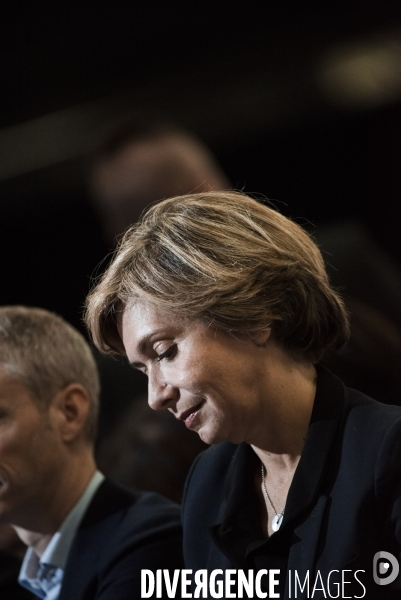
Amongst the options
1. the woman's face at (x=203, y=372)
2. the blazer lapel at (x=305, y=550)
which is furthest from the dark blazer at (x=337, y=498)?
the woman's face at (x=203, y=372)

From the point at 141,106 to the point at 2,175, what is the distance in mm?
562

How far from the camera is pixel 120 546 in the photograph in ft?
4.75

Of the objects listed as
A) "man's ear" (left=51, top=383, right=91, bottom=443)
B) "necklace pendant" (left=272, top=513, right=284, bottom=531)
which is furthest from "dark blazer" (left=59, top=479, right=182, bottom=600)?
"necklace pendant" (left=272, top=513, right=284, bottom=531)

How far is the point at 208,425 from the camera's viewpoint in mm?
1134

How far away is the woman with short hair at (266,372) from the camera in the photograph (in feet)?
3.57

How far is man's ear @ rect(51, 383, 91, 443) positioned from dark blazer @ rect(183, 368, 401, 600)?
0.41 m

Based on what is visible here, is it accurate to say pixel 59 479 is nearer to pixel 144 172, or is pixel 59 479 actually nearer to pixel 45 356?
pixel 45 356

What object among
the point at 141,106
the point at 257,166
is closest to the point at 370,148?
the point at 257,166

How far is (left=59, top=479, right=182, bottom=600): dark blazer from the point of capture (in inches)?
55.6

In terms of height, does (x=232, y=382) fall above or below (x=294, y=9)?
below

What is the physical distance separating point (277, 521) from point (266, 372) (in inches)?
9.0

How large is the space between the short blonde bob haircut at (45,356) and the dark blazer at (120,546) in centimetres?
17

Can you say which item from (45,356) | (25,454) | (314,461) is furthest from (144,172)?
(314,461)

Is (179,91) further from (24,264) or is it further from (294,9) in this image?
(24,264)
